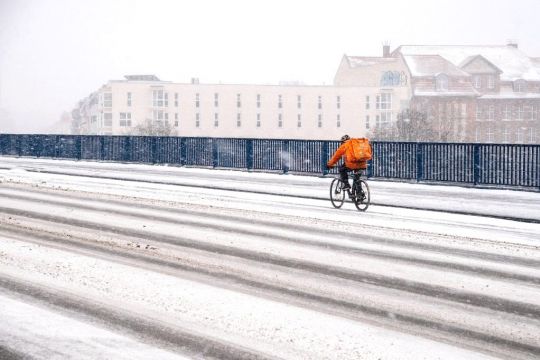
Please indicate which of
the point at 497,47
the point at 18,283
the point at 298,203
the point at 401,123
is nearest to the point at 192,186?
the point at 298,203


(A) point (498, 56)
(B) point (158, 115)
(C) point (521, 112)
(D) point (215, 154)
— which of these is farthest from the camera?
(B) point (158, 115)

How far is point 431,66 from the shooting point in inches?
3858

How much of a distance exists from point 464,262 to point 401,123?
224 ft

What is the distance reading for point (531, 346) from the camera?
5.32 m

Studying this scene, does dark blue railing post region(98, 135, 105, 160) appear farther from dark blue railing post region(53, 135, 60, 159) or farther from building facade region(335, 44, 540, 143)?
building facade region(335, 44, 540, 143)

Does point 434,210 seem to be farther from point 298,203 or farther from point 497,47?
point 497,47

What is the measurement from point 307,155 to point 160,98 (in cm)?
8073

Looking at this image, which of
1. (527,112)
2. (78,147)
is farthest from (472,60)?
(78,147)

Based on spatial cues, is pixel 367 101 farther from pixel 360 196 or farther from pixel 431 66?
pixel 360 196

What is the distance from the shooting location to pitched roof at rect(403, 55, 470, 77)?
9619cm

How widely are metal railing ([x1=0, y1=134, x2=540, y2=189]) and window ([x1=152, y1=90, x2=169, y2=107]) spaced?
65.3 metres

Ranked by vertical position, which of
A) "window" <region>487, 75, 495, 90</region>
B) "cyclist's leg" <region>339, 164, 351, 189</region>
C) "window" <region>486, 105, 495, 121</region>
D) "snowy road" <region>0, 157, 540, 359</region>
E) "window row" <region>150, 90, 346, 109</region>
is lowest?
"snowy road" <region>0, 157, 540, 359</region>

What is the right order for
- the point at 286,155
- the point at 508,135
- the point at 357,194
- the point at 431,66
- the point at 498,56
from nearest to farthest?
the point at 357,194
the point at 286,155
the point at 508,135
the point at 431,66
the point at 498,56

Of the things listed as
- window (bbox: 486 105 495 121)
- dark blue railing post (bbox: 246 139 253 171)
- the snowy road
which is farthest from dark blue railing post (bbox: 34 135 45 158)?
window (bbox: 486 105 495 121)
